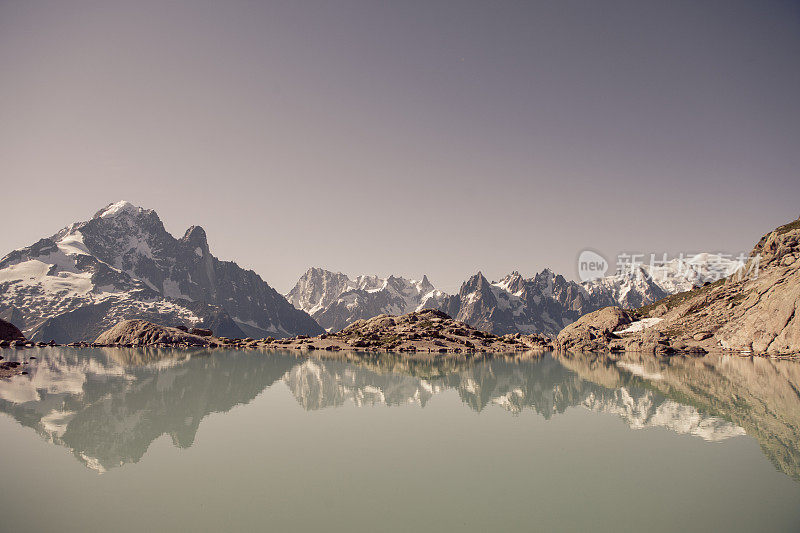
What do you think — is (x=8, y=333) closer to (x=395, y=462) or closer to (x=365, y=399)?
(x=365, y=399)

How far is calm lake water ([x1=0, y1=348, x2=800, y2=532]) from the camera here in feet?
70.9

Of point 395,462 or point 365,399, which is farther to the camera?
point 365,399

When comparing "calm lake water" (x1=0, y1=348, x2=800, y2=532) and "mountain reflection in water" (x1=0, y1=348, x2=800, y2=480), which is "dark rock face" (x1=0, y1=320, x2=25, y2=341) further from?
"calm lake water" (x1=0, y1=348, x2=800, y2=532)

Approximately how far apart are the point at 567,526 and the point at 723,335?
22401 cm

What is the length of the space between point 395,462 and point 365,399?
34582 mm

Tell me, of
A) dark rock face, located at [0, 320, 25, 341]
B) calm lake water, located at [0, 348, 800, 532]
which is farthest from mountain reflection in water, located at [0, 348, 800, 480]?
dark rock face, located at [0, 320, 25, 341]

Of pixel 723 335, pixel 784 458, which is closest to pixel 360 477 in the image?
pixel 784 458

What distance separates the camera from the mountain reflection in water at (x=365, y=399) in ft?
129

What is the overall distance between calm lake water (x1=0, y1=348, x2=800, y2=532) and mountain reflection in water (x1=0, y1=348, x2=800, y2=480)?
43 cm

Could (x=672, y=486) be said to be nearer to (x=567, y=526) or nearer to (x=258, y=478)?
(x=567, y=526)

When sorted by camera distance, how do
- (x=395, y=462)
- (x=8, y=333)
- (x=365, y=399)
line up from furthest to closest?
(x=8, y=333)
(x=365, y=399)
(x=395, y=462)

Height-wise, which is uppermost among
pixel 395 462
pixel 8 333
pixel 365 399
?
pixel 395 462

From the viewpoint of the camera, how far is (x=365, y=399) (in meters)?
64.9

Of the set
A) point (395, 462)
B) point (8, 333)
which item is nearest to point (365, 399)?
point (395, 462)
